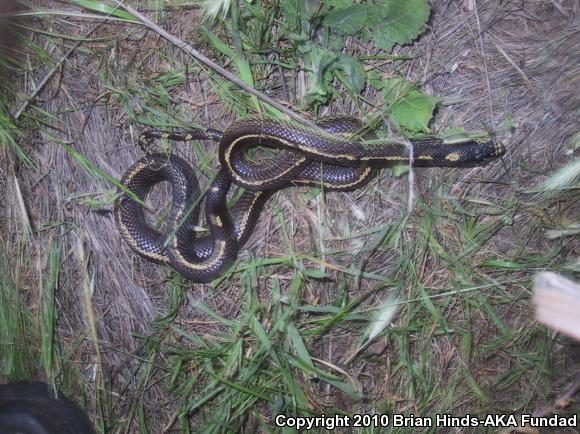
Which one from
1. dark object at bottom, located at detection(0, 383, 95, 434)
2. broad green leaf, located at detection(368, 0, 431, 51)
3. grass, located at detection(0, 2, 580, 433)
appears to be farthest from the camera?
dark object at bottom, located at detection(0, 383, 95, 434)

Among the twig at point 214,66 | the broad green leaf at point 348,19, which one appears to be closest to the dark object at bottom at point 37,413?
the twig at point 214,66

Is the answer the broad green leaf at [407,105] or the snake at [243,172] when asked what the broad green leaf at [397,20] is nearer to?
the broad green leaf at [407,105]

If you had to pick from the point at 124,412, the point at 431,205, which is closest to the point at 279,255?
the point at 431,205

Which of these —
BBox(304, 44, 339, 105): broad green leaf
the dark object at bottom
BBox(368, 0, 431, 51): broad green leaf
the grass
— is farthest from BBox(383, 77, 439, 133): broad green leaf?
the dark object at bottom

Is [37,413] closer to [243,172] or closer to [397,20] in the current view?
[243,172]

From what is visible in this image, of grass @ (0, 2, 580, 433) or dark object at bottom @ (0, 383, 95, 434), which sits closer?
grass @ (0, 2, 580, 433)

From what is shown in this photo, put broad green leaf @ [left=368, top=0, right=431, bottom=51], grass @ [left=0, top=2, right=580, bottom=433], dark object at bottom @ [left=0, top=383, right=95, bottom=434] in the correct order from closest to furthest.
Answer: broad green leaf @ [left=368, top=0, right=431, bottom=51] → grass @ [left=0, top=2, right=580, bottom=433] → dark object at bottom @ [left=0, top=383, right=95, bottom=434]

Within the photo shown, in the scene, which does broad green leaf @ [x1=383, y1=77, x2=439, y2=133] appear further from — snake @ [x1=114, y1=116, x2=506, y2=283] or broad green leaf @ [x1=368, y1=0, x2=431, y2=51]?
broad green leaf @ [x1=368, y1=0, x2=431, y2=51]
